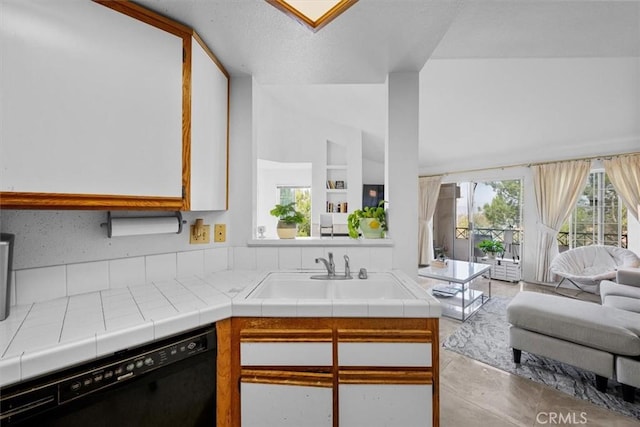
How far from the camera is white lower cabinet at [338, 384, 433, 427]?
995mm

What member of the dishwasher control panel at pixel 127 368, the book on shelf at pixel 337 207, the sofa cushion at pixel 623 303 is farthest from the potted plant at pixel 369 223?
the book on shelf at pixel 337 207

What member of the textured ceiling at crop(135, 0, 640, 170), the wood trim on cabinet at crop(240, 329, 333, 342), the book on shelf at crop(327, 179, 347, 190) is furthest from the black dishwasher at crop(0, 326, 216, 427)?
the book on shelf at crop(327, 179, 347, 190)

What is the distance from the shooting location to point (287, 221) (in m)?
1.70

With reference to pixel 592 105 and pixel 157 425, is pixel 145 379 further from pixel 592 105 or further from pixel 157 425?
pixel 592 105

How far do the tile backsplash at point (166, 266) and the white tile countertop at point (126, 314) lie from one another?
0.04 metres

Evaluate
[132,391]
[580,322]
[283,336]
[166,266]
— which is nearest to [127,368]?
[132,391]

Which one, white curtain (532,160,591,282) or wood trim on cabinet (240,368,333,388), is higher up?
white curtain (532,160,591,282)

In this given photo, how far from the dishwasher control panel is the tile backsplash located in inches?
21.5

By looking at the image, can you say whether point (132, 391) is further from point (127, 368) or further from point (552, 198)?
point (552, 198)

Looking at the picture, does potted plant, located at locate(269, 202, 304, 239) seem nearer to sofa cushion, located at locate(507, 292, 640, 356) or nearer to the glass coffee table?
sofa cushion, located at locate(507, 292, 640, 356)

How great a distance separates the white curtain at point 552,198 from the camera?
3693 mm

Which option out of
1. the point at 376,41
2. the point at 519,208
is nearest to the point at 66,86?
the point at 376,41

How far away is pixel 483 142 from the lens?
3.95 m

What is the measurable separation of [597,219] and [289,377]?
5.21 metres
